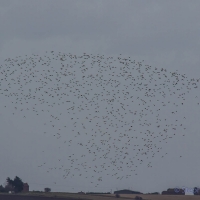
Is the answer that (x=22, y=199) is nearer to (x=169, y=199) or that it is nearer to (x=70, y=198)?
(x=70, y=198)

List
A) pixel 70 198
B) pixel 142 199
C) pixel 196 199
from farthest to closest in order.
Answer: pixel 196 199 → pixel 142 199 → pixel 70 198

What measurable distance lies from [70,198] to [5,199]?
24592mm

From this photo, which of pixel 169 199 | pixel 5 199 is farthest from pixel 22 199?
pixel 169 199

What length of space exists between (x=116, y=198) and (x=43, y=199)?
18.5 metres

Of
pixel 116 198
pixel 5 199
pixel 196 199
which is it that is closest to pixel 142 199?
pixel 116 198

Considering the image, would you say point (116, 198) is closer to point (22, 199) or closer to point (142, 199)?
point (142, 199)

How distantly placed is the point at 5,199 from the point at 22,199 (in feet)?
22.7

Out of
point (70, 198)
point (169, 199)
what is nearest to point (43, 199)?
point (70, 198)

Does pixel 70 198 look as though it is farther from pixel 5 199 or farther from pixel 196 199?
pixel 196 199

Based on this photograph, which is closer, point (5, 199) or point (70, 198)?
point (70, 198)

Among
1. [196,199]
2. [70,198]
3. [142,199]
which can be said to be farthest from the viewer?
[196,199]

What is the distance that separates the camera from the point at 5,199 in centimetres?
18550

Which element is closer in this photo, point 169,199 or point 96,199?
point 96,199

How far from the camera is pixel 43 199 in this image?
563ft
